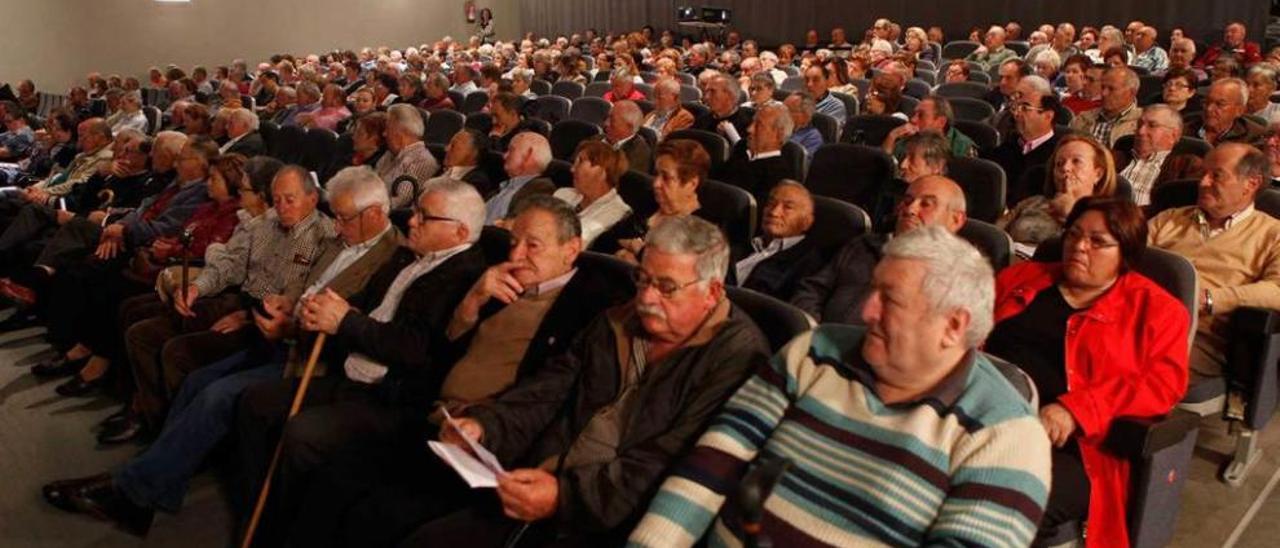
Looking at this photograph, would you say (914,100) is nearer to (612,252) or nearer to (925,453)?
(612,252)

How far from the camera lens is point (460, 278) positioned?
286 cm

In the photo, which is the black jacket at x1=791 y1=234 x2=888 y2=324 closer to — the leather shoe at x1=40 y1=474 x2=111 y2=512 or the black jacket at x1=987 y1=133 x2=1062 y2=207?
the black jacket at x1=987 y1=133 x2=1062 y2=207

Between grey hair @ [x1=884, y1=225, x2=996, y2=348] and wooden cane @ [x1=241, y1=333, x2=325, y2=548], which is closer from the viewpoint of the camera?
grey hair @ [x1=884, y1=225, x2=996, y2=348]

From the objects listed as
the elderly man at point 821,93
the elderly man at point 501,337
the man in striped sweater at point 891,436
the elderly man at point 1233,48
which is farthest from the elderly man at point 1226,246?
the elderly man at point 1233,48

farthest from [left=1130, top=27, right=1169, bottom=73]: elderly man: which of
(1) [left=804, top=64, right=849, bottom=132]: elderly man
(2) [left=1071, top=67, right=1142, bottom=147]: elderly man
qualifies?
(2) [left=1071, top=67, right=1142, bottom=147]: elderly man

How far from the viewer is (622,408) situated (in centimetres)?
215

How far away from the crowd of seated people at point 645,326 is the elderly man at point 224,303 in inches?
0.4

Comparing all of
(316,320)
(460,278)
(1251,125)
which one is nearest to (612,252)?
(460,278)

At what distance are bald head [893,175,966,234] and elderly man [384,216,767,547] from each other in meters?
0.85

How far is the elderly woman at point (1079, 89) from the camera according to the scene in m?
6.43

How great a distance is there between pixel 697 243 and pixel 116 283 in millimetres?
3145

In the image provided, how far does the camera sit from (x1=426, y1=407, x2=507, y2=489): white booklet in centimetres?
192

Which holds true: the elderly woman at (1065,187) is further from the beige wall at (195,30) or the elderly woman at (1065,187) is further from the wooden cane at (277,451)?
the beige wall at (195,30)

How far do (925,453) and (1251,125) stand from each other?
4001mm
